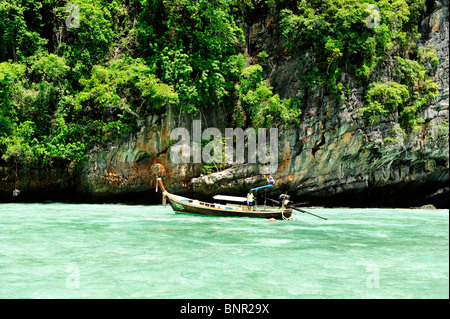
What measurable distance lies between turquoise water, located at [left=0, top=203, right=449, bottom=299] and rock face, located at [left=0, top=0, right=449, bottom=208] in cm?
651

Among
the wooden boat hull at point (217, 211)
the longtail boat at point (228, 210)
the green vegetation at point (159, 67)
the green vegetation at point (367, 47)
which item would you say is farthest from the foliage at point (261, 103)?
the wooden boat hull at point (217, 211)

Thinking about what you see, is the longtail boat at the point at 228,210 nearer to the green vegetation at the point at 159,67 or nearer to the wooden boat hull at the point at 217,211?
the wooden boat hull at the point at 217,211

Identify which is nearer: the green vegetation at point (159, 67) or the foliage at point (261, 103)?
the green vegetation at point (159, 67)

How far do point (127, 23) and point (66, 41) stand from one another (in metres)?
3.00

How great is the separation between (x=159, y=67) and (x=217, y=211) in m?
7.52

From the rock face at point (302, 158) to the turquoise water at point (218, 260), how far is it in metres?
6.51

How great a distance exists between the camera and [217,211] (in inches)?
549

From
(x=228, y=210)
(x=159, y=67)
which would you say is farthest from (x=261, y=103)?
(x=228, y=210)

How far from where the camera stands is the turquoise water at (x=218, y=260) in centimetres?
547

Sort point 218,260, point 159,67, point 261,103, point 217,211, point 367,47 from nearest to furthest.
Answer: point 218,260 < point 217,211 < point 367,47 < point 159,67 < point 261,103

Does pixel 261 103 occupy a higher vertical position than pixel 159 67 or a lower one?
lower

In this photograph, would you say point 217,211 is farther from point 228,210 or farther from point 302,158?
point 302,158

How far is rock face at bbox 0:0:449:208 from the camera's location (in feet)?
58.4

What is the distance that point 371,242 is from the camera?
9016mm
